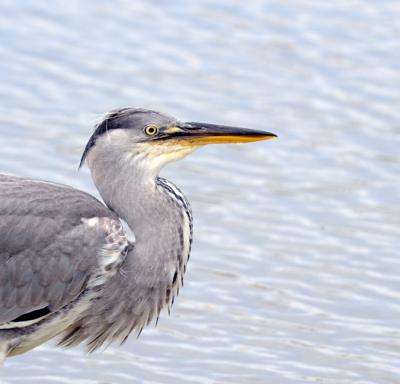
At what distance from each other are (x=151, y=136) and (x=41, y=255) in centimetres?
99

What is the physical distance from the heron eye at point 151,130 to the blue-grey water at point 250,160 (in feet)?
5.35

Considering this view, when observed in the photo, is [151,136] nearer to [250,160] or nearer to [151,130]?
[151,130]

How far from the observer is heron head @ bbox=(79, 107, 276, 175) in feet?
19.9

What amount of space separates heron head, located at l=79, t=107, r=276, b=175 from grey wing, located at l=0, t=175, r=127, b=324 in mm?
499

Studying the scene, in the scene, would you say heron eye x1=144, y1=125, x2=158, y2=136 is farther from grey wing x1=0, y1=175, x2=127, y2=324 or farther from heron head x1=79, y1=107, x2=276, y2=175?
grey wing x1=0, y1=175, x2=127, y2=324

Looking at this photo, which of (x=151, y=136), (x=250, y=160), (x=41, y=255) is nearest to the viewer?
(x=41, y=255)

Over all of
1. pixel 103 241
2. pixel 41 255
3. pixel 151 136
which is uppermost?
pixel 151 136

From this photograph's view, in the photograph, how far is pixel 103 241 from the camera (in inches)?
233

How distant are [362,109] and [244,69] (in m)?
1.75

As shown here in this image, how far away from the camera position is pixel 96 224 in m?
5.95

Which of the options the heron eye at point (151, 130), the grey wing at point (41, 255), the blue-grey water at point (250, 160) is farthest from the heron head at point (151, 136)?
the blue-grey water at point (250, 160)

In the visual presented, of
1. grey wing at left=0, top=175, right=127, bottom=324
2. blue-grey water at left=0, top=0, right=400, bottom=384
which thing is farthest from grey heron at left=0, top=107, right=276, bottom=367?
blue-grey water at left=0, top=0, right=400, bottom=384

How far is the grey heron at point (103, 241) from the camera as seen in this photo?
5895 mm

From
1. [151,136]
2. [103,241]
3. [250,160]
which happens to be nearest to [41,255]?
[103,241]
